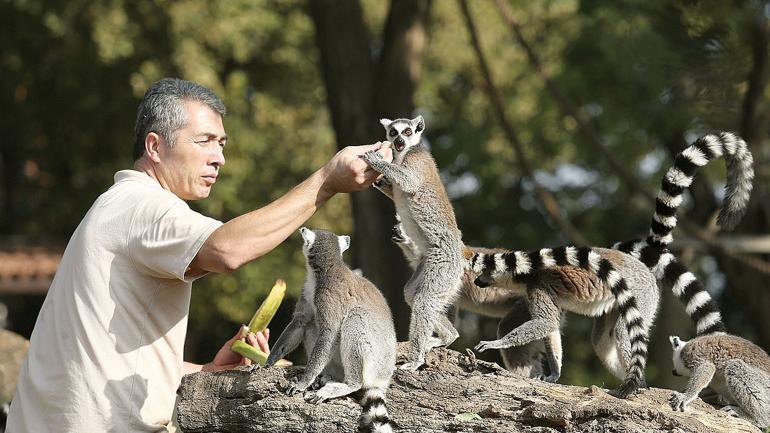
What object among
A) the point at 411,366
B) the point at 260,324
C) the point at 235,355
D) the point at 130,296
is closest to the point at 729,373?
the point at 411,366

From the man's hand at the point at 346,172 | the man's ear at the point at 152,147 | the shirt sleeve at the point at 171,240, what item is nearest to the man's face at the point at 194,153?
the man's ear at the point at 152,147

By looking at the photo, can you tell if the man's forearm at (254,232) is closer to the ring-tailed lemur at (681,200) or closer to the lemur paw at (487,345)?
the lemur paw at (487,345)

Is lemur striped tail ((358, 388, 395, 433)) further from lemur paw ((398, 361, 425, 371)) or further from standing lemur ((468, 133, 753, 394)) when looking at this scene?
standing lemur ((468, 133, 753, 394))

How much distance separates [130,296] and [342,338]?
859 millimetres

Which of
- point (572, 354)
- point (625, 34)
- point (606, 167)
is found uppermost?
point (625, 34)

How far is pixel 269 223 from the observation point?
3.34m

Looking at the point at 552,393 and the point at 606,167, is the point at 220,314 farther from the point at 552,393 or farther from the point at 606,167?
the point at 552,393

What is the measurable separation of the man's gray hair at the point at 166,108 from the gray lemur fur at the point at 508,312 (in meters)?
1.48

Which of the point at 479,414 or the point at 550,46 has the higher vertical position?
the point at 550,46

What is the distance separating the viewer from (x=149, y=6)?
15.9 metres

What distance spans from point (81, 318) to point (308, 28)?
13877 millimetres

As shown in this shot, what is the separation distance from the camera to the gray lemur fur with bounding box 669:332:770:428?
435 centimetres

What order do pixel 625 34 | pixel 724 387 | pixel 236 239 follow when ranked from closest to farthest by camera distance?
1. pixel 236 239
2. pixel 724 387
3. pixel 625 34

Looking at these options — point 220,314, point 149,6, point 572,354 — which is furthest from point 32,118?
point 572,354
